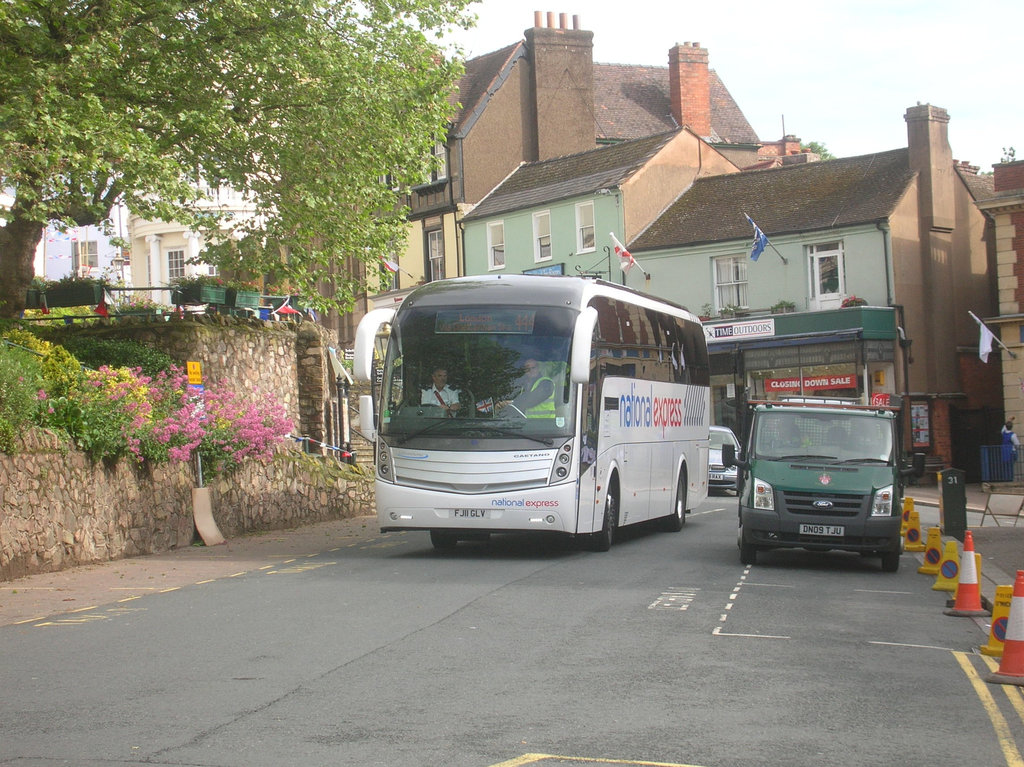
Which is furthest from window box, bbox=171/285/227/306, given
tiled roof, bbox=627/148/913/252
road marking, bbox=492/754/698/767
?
tiled roof, bbox=627/148/913/252

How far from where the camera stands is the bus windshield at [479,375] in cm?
1605

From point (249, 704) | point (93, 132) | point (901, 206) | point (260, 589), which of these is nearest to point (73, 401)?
point (93, 132)

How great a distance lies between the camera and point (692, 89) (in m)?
52.9

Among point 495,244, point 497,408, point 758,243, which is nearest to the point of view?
point 497,408

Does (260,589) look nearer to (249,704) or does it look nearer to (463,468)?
(463,468)

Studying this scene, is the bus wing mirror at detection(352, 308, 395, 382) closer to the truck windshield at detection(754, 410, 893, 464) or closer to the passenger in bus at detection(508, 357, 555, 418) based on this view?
the passenger in bus at detection(508, 357, 555, 418)

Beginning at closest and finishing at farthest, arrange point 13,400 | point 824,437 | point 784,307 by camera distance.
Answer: point 13,400 → point 824,437 → point 784,307

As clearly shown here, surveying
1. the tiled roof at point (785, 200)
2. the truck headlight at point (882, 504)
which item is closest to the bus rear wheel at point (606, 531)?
the truck headlight at point (882, 504)

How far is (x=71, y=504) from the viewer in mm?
16844

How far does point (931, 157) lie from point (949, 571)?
29.0 m

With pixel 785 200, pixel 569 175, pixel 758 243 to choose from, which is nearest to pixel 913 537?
pixel 758 243

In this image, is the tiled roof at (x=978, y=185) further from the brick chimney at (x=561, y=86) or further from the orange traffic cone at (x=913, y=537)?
the orange traffic cone at (x=913, y=537)

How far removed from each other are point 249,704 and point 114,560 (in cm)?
1070

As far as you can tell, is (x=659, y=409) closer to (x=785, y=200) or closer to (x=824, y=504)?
(x=824, y=504)
